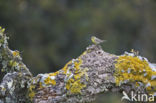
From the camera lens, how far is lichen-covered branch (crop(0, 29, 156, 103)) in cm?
306

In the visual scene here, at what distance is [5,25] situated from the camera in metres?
13.9

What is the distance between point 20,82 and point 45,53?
1302 centimetres

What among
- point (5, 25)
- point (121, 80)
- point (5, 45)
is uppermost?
point (5, 25)

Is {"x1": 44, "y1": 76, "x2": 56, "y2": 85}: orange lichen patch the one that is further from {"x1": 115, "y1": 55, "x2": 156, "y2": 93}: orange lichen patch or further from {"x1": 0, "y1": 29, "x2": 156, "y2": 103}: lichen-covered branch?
{"x1": 115, "y1": 55, "x2": 156, "y2": 93}: orange lichen patch

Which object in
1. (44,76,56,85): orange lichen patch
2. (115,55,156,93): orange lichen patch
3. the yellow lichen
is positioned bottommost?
the yellow lichen

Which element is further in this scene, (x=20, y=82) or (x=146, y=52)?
(x=146, y=52)

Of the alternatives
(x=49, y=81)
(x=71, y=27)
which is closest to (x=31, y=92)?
(x=49, y=81)

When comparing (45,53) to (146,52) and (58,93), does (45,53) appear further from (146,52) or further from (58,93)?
(58,93)

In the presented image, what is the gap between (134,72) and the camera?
317cm

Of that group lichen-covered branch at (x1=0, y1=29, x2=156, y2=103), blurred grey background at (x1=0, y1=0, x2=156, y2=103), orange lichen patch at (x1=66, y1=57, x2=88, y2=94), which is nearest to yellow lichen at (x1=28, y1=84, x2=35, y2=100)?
lichen-covered branch at (x1=0, y1=29, x2=156, y2=103)

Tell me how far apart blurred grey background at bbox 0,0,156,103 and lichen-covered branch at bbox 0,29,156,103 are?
34.9 ft

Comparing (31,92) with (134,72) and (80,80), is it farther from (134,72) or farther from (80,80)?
(134,72)

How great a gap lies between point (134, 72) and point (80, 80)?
1.33ft

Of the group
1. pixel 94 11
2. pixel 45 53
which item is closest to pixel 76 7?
pixel 94 11
